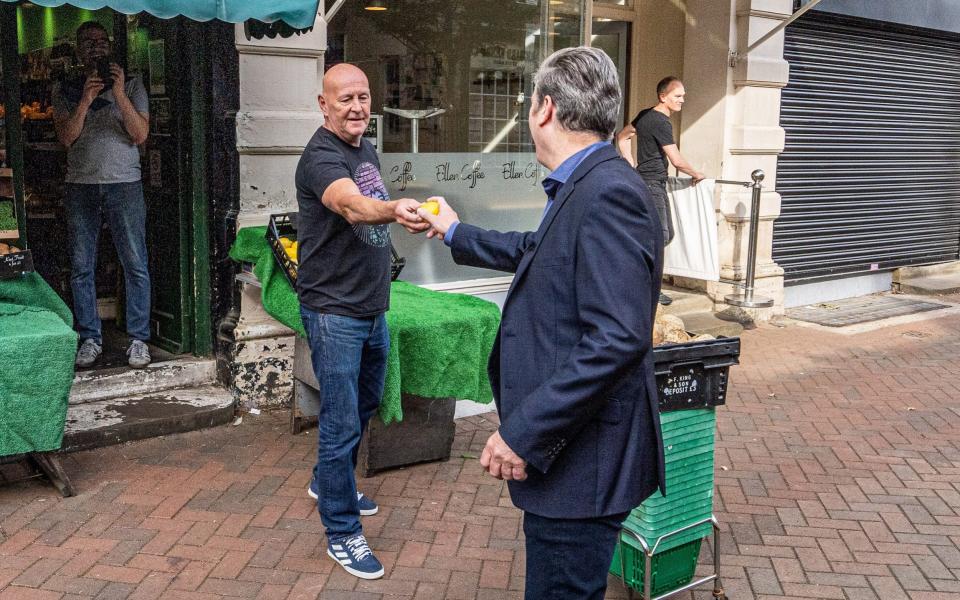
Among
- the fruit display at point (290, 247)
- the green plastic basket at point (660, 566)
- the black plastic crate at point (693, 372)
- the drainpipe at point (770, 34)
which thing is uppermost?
the drainpipe at point (770, 34)

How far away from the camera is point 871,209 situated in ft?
34.9

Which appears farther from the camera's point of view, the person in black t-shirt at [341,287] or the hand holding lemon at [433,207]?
the person in black t-shirt at [341,287]

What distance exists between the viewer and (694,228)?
8828 millimetres

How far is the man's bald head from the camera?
152 inches

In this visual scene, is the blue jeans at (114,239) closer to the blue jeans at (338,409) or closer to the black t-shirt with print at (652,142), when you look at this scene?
the blue jeans at (338,409)

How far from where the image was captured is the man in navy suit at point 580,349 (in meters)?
2.28

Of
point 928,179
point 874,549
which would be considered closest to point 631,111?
point 928,179

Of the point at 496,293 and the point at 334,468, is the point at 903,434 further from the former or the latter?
the point at 334,468

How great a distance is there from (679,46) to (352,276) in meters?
6.39

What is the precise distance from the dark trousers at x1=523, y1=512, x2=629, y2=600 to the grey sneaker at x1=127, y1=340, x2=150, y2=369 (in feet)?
13.8

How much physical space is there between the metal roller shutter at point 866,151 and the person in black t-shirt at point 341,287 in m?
6.52

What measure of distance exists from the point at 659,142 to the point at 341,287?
16.6 ft

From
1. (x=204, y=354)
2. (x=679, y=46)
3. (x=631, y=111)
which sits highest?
(x=679, y=46)

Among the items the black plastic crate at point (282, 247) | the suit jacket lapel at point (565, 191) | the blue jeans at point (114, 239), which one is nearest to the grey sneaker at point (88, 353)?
the blue jeans at point (114, 239)
